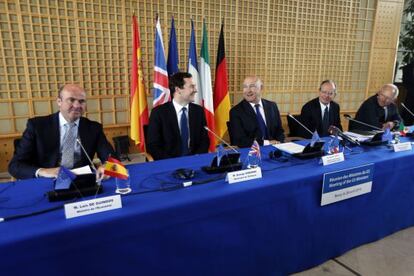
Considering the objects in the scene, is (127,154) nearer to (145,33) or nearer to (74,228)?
(145,33)

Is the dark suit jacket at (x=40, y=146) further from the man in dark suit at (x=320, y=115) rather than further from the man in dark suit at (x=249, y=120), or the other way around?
the man in dark suit at (x=320, y=115)

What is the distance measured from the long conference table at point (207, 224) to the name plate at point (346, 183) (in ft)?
0.15

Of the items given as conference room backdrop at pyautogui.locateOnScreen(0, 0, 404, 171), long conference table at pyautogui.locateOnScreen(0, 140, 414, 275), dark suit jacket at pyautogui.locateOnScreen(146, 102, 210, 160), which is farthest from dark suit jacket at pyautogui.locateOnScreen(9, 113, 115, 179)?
conference room backdrop at pyautogui.locateOnScreen(0, 0, 404, 171)

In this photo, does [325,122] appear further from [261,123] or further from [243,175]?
[243,175]

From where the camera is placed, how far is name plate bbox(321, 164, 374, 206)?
5.65 ft

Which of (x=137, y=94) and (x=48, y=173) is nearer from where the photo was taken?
(x=48, y=173)

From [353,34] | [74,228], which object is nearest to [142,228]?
[74,228]

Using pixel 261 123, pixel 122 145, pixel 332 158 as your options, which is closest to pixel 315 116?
pixel 261 123

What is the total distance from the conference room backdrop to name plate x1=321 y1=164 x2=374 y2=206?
307cm

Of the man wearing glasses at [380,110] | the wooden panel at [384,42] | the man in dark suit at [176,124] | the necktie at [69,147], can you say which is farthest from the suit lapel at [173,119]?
the wooden panel at [384,42]

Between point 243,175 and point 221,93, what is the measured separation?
279 centimetres

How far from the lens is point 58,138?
6.73 ft

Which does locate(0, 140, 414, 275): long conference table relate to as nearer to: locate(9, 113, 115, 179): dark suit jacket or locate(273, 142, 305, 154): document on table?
locate(273, 142, 305, 154): document on table

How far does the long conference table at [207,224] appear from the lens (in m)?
1.13
